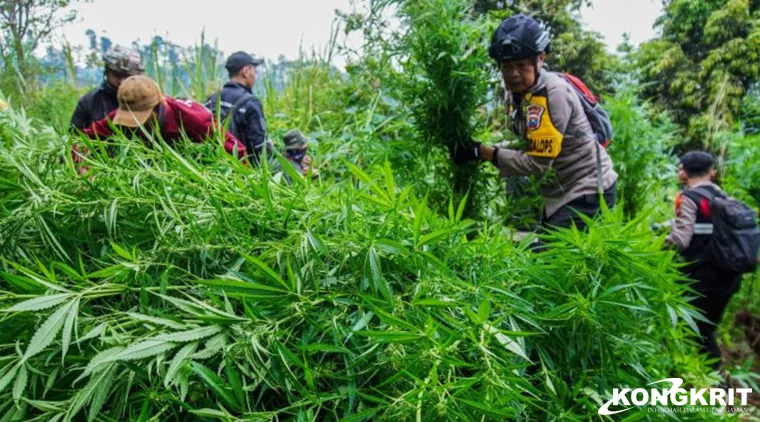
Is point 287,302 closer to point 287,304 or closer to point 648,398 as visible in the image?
point 287,304

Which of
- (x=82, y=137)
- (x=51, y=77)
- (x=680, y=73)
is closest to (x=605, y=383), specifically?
(x=82, y=137)

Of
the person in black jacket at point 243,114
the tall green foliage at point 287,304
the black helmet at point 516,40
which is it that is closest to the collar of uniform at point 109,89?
the person in black jacket at point 243,114

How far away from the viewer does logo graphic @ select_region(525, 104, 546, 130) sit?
2.53 meters

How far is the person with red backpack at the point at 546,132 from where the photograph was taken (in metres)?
2.43

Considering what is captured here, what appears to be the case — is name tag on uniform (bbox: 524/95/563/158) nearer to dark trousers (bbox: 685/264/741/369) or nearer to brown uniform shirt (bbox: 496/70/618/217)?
brown uniform shirt (bbox: 496/70/618/217)

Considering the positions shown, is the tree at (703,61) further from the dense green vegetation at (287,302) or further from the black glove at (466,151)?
the dense green vegetation at (287,302)

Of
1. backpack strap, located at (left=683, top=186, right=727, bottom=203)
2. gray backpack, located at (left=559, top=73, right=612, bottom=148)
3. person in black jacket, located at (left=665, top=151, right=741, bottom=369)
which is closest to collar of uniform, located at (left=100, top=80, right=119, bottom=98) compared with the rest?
gray backpack, located at (left=559, top=73, right=612, bottom=148)

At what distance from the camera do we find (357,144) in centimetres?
275

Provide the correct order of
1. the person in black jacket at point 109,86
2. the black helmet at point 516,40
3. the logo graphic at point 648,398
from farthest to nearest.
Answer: the person in black jacket at point 109,86 → the black helmet at point 516,40 → the logo graphic at point 648,398

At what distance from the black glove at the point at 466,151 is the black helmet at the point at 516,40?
0.34 metres

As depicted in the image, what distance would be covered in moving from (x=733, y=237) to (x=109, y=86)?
3.39m

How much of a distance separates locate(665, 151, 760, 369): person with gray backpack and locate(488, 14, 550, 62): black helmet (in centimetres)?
177

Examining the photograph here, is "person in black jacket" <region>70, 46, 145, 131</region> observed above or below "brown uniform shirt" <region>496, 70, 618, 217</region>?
above

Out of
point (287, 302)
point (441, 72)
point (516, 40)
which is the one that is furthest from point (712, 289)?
point (287, 302)
